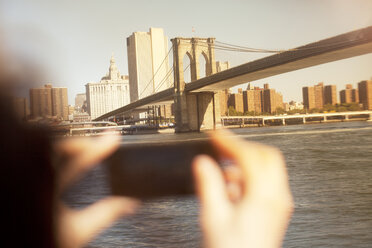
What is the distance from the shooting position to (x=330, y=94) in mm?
50375

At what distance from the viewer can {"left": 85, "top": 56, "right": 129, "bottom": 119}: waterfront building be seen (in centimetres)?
16876

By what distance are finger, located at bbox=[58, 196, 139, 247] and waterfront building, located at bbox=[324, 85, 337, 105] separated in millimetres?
42693

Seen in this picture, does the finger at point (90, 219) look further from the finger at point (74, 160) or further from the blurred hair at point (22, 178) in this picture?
the finger at point (74, 160)

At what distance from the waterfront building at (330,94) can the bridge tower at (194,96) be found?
1464 cm

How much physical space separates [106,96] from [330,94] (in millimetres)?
138420

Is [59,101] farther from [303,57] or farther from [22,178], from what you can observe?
[303,57]

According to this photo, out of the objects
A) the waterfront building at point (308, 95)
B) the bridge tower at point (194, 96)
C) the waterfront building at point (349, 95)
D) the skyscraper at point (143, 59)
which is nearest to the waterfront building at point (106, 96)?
the skyscraper at point (143, 59)

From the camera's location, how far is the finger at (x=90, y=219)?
6.05m

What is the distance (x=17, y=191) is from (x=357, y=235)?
427 centimetres

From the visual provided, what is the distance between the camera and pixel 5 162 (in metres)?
3.47

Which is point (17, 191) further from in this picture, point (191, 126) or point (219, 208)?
point (191, 126)

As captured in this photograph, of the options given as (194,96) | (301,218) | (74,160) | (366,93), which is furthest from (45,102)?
(194,96)

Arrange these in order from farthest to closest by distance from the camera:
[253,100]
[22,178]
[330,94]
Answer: [253,100] < [330,94] < [22,178]

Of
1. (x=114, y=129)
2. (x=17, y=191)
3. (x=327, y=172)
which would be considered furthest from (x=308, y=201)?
(x=114, y=129)
